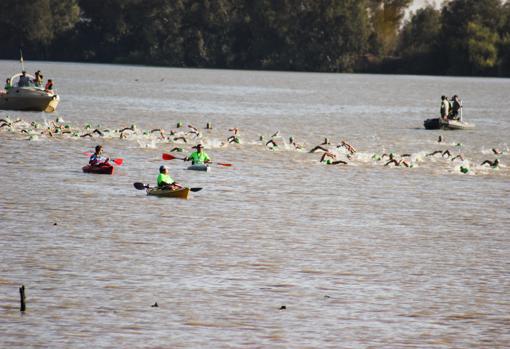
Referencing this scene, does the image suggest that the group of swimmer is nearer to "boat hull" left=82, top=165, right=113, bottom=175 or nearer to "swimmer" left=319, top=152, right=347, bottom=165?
"swimmer" left=319, top=152, right=347, bottom=165

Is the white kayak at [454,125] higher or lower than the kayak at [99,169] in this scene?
lower

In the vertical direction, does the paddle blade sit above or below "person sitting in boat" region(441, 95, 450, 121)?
below

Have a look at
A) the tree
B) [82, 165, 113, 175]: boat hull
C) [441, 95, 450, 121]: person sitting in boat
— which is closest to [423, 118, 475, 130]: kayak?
[441, 95, 450, 121]: person sitting in boat

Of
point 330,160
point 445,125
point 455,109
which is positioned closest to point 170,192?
point 330,160

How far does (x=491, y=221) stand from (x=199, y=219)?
9574 mm

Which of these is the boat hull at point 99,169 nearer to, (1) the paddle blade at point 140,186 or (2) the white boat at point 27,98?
(1) the paddle blade at point 140,186

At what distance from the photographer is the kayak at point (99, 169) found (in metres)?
47.7

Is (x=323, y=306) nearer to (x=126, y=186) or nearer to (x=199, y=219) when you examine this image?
(x=199, y=219)

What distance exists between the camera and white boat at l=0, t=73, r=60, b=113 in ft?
256

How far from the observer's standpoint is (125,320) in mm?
24938

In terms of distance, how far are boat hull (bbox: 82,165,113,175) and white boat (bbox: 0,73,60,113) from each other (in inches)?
1211

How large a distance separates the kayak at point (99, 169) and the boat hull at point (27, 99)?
101ft

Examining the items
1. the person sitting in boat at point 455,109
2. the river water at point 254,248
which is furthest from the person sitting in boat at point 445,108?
the river water at point 254,248

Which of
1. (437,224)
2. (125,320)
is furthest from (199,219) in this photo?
(125,320)
